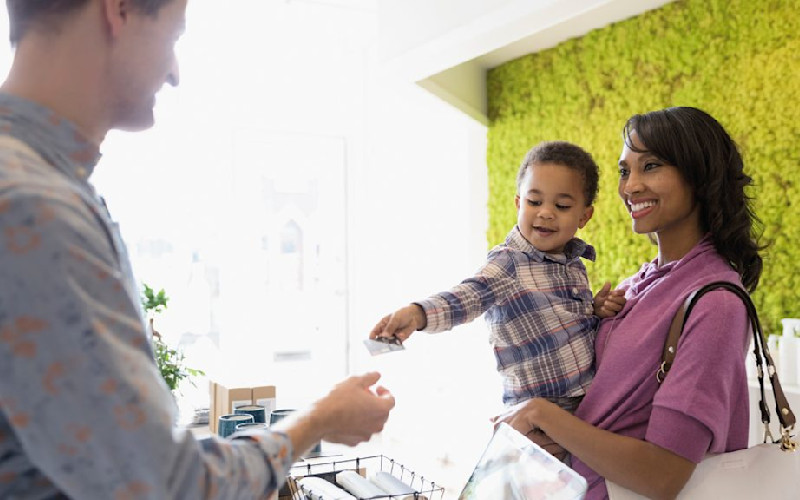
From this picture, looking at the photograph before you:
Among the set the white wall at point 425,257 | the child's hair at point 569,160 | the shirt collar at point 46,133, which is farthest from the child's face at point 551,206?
the white wall at point 425,257

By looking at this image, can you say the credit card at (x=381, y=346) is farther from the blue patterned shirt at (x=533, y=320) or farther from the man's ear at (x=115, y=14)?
the man's ear at (x=115, y=14)

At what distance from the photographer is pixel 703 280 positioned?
1.49m

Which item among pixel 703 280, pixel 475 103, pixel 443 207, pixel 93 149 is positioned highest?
pixel 475 103

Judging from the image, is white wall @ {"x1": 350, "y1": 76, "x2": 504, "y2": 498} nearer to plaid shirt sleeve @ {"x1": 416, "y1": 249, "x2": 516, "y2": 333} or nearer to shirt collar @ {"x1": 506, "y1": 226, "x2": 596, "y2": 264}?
shirt collar @ {"x1": 506, "y1": 226, "x2": 596, "y2": 264}

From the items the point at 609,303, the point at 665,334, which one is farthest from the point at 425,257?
the point at 665,334

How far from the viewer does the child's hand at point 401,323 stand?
1421mm

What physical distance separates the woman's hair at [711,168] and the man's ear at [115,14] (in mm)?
1235

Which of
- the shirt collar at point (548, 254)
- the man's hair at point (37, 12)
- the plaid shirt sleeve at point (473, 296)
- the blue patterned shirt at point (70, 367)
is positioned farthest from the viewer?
the shirt collar at point (548, 254)

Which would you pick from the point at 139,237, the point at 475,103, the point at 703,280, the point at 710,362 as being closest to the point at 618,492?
the point at 710,362

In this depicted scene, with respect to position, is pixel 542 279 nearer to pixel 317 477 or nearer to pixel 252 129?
pixel 317 477

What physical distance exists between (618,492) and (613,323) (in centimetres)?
39

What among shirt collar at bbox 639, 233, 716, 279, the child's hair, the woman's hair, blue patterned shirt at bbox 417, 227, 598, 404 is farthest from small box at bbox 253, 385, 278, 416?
the woman's hair

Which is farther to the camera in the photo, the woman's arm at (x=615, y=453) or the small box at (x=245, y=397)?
the small box at (x=245, y=397)

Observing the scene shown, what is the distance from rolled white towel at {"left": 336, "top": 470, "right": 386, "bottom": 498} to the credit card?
26 cm
